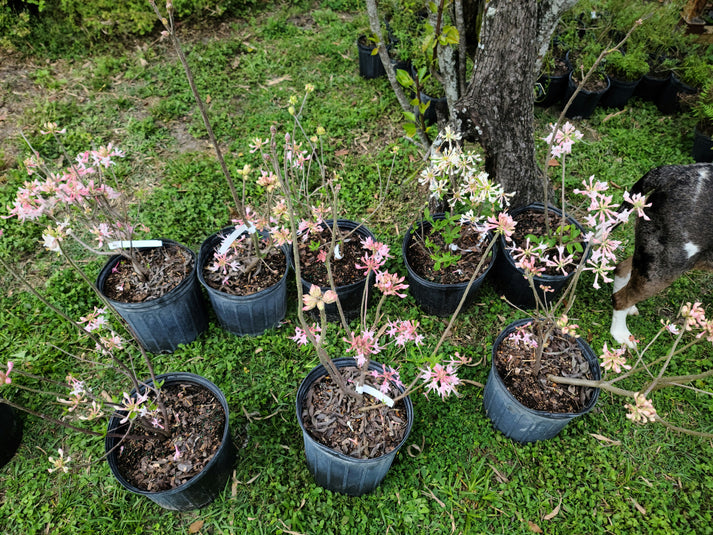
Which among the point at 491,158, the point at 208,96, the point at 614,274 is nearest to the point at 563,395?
A: the point at 614,274

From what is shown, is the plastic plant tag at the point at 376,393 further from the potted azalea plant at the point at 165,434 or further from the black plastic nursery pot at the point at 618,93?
the black plastic nursery pot at the point at 618,93

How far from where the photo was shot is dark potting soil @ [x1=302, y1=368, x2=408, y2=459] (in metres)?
2.15

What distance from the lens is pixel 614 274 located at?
10.5 feet

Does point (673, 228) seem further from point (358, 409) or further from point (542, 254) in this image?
point (358, 409)

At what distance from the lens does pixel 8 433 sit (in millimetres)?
2500

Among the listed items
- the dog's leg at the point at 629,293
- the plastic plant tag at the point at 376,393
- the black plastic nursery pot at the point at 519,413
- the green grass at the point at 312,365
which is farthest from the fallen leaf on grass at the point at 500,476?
the dog's leg at the point at 629,293

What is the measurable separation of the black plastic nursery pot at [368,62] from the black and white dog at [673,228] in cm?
317

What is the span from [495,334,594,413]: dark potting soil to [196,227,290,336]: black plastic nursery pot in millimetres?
1450

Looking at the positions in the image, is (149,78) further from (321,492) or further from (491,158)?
(321,492)

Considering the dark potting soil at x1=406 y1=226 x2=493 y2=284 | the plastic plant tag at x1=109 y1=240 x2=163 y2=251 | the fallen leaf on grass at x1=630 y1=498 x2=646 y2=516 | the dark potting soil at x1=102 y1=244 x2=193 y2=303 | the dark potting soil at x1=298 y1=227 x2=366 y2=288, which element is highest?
the plastic plant tag at x1=109 y1=240 x2=163 y2=251

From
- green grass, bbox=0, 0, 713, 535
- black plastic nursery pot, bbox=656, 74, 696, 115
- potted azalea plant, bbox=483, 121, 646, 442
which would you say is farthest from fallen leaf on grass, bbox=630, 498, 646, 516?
black plastic nursery pot, bbox=656, 74, 696, 115

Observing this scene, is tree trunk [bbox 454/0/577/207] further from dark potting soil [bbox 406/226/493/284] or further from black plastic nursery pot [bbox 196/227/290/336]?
black plastic nursery pot [bbox 196/227/290/336]

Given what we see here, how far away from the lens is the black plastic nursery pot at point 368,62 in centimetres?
481

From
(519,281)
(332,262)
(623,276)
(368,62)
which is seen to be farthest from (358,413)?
(368,62)
